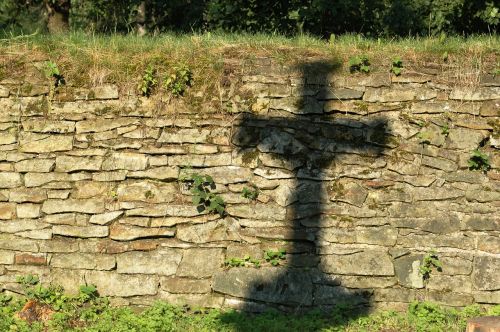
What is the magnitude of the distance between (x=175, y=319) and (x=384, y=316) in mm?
1716

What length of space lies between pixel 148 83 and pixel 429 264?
2.89 m

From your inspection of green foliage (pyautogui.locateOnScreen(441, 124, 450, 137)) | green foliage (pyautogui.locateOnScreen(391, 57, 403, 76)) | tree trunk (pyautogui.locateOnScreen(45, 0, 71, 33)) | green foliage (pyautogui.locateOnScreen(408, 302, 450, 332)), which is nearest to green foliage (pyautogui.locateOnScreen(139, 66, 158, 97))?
green foliage (pyautogui.locateOnScreen(391, 57, 403, 76))

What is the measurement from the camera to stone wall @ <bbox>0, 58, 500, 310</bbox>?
5727mm

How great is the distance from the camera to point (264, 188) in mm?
5859

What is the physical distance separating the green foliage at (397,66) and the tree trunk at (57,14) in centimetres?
572

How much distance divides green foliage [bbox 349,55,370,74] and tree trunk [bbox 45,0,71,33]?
17.9 feet

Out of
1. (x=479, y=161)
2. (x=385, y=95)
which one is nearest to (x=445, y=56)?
(x=385, y=95)

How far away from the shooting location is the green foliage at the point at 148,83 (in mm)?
6031

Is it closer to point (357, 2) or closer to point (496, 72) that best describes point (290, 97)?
point (496, 72)

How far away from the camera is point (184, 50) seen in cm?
629

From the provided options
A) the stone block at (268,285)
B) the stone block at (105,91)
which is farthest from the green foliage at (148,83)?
the stone block at (268,285)

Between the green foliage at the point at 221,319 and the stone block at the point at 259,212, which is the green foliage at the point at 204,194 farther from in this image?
the green foliage at the point at 221,319

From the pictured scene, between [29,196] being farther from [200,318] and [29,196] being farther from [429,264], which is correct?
[429,264]

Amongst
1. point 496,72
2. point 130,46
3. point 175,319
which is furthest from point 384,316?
point 130,46
